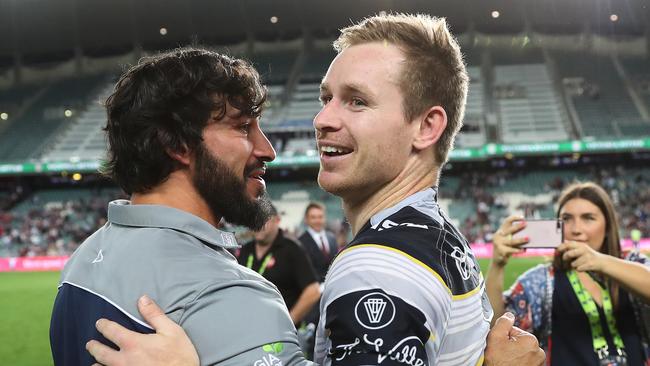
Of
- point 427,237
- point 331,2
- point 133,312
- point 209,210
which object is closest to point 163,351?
Result: point 133,312

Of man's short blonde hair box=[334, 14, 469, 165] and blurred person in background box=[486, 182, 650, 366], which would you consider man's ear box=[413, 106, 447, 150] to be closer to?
man's short blonde hair box=[334, 14, 469, 165]

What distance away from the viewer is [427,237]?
66.5 inches

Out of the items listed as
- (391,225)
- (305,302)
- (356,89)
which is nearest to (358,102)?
(356,89)

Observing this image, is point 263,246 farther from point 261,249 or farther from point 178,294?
point 178,294

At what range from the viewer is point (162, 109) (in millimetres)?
1957

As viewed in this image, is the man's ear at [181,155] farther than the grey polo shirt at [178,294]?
Yes

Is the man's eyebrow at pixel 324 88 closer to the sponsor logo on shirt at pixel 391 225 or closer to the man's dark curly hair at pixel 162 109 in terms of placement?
the man's dark curly hair at pixel 162 109

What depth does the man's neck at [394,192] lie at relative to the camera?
1960mm

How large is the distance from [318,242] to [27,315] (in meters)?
7.33

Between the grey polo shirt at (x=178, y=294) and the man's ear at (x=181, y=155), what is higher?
the man's ear at (x=181, y=155)

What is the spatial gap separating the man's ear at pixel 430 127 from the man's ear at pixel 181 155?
690 millimetres

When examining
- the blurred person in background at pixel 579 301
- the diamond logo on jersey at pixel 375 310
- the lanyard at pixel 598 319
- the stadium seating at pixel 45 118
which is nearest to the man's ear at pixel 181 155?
the diamond logo on jersey at pixel 375 310

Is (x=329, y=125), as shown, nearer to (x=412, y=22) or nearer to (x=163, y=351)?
(x=412, y=22)

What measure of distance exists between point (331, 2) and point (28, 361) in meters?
29.6
